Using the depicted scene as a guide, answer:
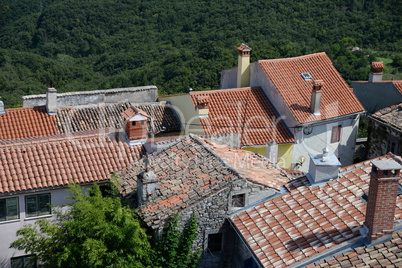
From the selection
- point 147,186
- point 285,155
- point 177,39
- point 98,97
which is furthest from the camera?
point 177,39

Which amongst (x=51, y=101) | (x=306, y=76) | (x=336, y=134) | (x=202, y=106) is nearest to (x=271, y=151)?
(x=202, y=106)

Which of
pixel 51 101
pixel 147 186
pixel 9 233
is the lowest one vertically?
pixel 9 233

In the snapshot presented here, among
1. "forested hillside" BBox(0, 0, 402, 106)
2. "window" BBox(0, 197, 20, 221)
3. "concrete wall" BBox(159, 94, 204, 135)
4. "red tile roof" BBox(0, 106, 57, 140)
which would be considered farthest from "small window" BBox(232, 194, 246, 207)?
"forested hillside" BBox(0, 0, 402, 106)

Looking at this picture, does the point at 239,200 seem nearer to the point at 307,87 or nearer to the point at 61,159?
the point at 61,159

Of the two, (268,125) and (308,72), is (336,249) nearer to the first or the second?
(268,125)

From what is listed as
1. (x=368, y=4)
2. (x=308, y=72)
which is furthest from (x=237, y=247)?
(x=368, y=4)

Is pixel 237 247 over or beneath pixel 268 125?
beneath
